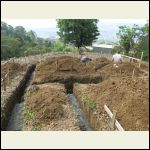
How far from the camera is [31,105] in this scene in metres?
12.1

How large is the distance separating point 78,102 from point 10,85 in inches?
141

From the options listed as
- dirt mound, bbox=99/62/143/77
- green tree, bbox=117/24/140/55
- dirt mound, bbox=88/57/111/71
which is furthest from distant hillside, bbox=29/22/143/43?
dirt mound, bbox=99/62/143/77

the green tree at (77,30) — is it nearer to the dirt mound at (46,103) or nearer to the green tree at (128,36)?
the green tree at (128,36)

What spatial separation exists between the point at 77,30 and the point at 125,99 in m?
21.7

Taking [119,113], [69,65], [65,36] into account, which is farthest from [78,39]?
[119,113]

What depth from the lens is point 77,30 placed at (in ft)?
107

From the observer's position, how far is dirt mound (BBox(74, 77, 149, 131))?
32.6 feet

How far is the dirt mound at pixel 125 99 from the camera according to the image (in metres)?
9.93

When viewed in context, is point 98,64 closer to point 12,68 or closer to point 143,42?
→ point 12,68

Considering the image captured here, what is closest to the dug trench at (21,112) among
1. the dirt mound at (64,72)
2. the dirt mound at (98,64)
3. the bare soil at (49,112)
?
the dirt mound at (64,72)

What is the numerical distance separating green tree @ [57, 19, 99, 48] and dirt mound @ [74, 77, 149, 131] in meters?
17.0

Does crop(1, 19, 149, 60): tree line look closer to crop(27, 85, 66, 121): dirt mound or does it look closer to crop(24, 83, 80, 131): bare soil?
crop(27, 85, 66, 121): dirt mound

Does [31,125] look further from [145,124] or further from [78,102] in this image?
[78,102]

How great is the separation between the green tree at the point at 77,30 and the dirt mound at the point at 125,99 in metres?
17.0
